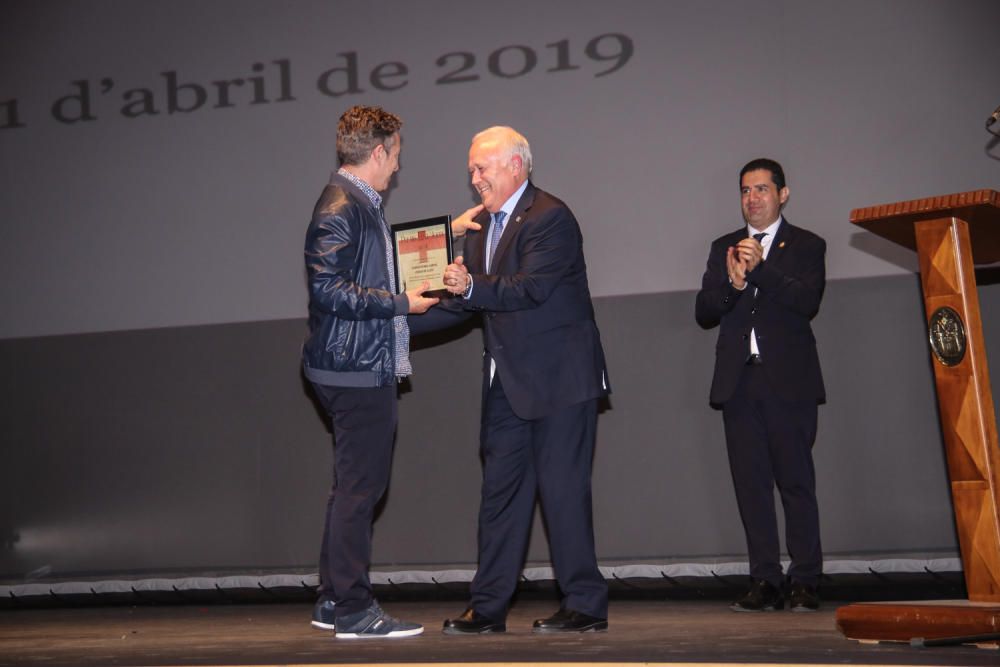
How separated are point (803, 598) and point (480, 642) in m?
1.36

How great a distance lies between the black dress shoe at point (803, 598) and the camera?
12.9 ft

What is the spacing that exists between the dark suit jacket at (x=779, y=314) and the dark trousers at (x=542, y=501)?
3.07ft

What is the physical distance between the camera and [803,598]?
3.95 meters

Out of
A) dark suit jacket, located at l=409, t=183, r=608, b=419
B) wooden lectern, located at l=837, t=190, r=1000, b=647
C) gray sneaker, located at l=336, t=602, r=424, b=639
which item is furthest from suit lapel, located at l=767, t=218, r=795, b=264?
gray sneaker, located at l=336, t=602, r=424, b=639

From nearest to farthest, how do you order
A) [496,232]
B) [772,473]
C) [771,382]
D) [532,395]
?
[532,395] → [496,232] → [771,382] → [772,473]

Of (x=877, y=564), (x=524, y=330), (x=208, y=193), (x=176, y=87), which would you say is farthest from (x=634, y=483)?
→ (x=176, y=87)

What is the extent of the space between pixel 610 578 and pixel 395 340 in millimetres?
1768

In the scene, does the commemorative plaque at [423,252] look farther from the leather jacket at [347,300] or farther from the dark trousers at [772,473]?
the dark trousers at [772,473]

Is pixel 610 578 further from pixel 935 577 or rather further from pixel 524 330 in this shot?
pixel 524 330

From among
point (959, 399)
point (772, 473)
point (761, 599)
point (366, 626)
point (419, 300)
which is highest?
point (419, 300)

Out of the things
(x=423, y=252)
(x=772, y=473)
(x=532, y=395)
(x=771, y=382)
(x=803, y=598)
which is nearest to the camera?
Result: (x=532, y=395)

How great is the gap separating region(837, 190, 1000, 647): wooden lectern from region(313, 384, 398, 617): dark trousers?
1.39 m

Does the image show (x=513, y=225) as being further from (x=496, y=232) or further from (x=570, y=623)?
(x=570, y=623)

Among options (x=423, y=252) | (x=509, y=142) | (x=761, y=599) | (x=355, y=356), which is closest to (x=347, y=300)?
(x=355, y=356)
